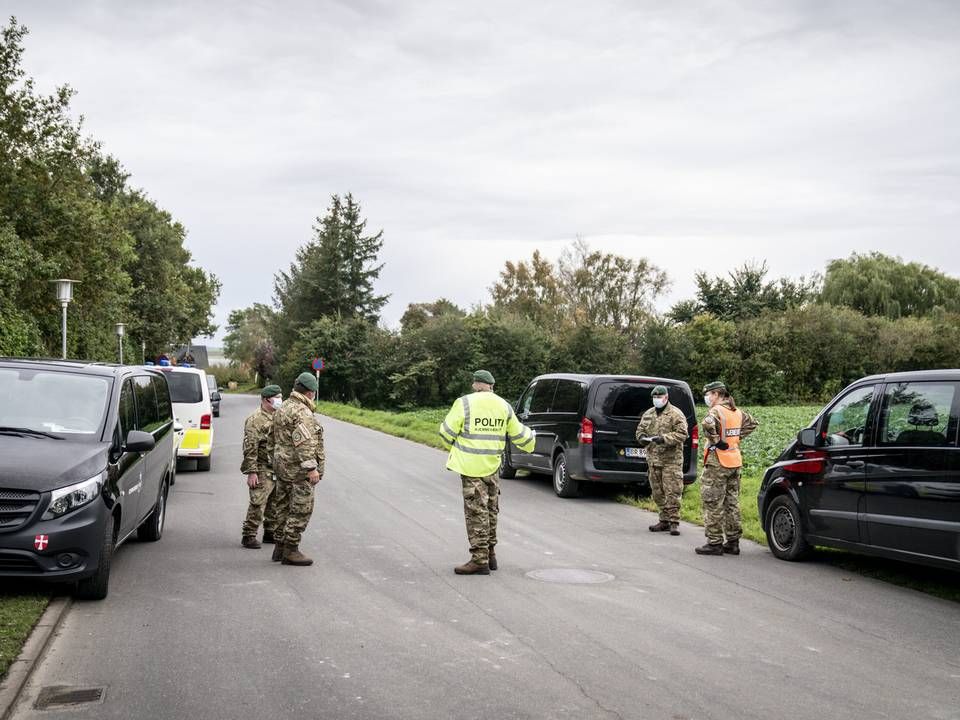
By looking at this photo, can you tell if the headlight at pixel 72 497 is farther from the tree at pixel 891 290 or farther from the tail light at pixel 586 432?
the tree at pixel 891 290

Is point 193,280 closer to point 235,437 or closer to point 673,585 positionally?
point 235,437

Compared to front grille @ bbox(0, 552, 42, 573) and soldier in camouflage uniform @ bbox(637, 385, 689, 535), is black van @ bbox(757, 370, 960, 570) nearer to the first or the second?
soldier in camouflage uniform @ bbox(637, 385, 689, 535)

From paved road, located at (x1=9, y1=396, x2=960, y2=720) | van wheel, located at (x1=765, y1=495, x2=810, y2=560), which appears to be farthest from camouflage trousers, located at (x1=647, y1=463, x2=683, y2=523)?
van wheel, located at (x1=765, y1=495, x2=810, y2=560)

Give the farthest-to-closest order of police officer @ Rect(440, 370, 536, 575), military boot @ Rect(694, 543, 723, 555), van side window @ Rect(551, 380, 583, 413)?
van side window @ Rect(551, 380, 583, 413)
military boot @ Rect(694, 543, 723, 555)
police officer @ Rect(440, 370, 536, 575)

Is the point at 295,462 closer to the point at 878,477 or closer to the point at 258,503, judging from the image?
the point at 258,503

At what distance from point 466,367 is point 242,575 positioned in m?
45.2

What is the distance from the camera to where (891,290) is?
63.6 meters

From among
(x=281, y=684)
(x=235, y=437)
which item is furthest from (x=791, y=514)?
(x=235, y=437)

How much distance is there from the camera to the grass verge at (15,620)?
5498 millimetres

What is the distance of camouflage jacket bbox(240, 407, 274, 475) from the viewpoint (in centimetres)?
959

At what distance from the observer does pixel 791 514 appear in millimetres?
9453

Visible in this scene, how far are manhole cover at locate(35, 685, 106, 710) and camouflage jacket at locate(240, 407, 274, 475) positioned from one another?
4521 mm

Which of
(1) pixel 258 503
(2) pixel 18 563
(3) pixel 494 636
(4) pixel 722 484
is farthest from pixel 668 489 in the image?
(2) pixel 18 563

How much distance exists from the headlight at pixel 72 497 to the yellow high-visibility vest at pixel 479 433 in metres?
2.98
